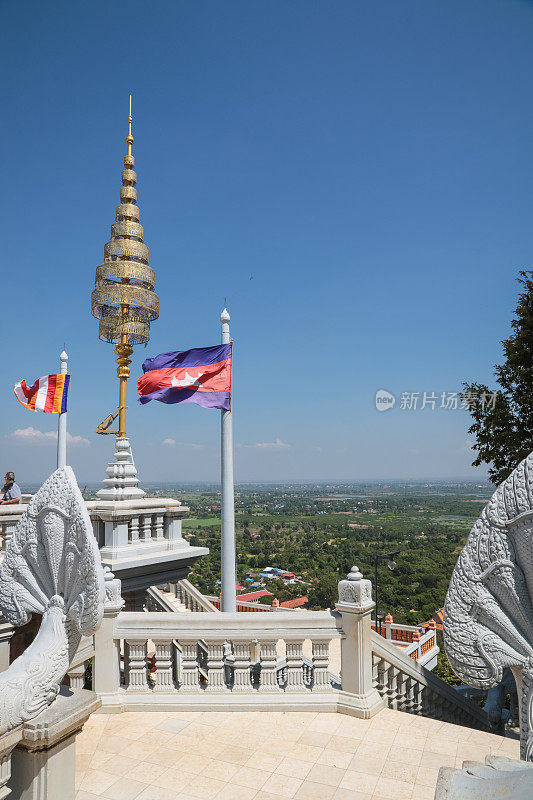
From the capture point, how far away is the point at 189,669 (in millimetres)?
6242

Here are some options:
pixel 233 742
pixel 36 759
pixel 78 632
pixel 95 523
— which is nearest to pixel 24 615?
pixel 78 632

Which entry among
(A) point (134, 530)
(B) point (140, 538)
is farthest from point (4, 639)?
(B) point (140, 538)

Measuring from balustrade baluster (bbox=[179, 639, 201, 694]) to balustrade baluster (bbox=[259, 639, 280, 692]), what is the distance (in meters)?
0.84

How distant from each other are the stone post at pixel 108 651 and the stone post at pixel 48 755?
293cm

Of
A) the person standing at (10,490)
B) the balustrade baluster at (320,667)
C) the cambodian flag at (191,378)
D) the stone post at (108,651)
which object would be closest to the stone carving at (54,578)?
the stone post at (108,651)

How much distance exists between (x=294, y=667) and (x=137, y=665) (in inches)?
80.4

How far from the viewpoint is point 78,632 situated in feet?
11.7

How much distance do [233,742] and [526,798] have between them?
451cm

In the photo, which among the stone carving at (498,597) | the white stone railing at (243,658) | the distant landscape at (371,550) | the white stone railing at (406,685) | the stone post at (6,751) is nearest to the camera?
the stone post at (6,751)

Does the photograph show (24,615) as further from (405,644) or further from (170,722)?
(405,644)

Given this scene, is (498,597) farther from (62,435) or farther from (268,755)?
(62,435)

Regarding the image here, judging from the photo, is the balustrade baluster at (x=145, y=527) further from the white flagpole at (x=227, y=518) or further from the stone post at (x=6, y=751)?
the stone post at (x=6, y=751)

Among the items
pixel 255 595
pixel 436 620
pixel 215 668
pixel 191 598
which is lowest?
pixel 255 595

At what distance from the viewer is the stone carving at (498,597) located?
2.94 meters
